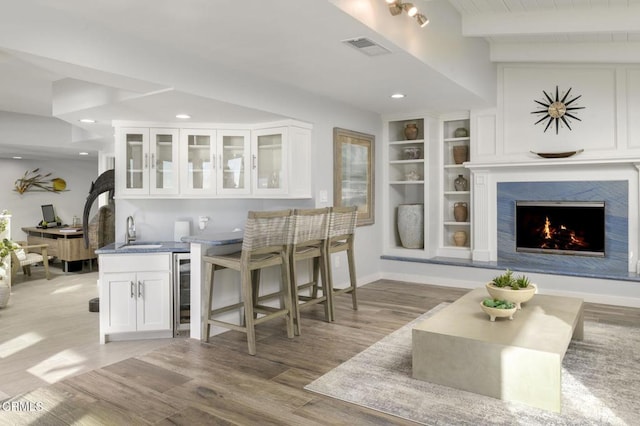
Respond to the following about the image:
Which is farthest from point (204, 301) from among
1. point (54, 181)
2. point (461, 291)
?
point (54, 181)

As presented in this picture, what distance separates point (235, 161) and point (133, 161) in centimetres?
93

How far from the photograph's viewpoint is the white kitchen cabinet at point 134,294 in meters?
3.65

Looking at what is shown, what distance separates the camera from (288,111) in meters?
4.23

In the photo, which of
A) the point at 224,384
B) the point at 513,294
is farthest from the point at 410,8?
the point at 224,384

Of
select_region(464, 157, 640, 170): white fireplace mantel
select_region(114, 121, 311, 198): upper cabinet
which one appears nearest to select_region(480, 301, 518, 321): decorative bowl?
select_region(114, 121, 311, 198): upper cabinet

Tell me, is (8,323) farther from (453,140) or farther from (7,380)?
(453,140)

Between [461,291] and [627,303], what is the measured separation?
1.61 metres

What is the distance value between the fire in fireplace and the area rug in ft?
6.39

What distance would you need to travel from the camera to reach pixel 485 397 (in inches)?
98.7

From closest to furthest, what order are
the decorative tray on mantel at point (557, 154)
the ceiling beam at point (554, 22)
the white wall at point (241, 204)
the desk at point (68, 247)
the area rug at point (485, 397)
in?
the area rug at point (485, 397), the ceiling beam at point (554, 22), the white wall at point (241, 204), the decorative tray on mantel at point (557, 154), the desk at point (68, 247)

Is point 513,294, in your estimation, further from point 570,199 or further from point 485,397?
point 570,199

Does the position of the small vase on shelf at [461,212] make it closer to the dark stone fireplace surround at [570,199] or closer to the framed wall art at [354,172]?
the dark stone fireplace surround at [570,199]

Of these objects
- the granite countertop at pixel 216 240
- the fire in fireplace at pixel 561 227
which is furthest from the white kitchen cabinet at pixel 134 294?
the fire in fireplace at pixel 561 227

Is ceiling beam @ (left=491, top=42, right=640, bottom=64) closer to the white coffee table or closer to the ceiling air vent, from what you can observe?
the ceiling air vent
